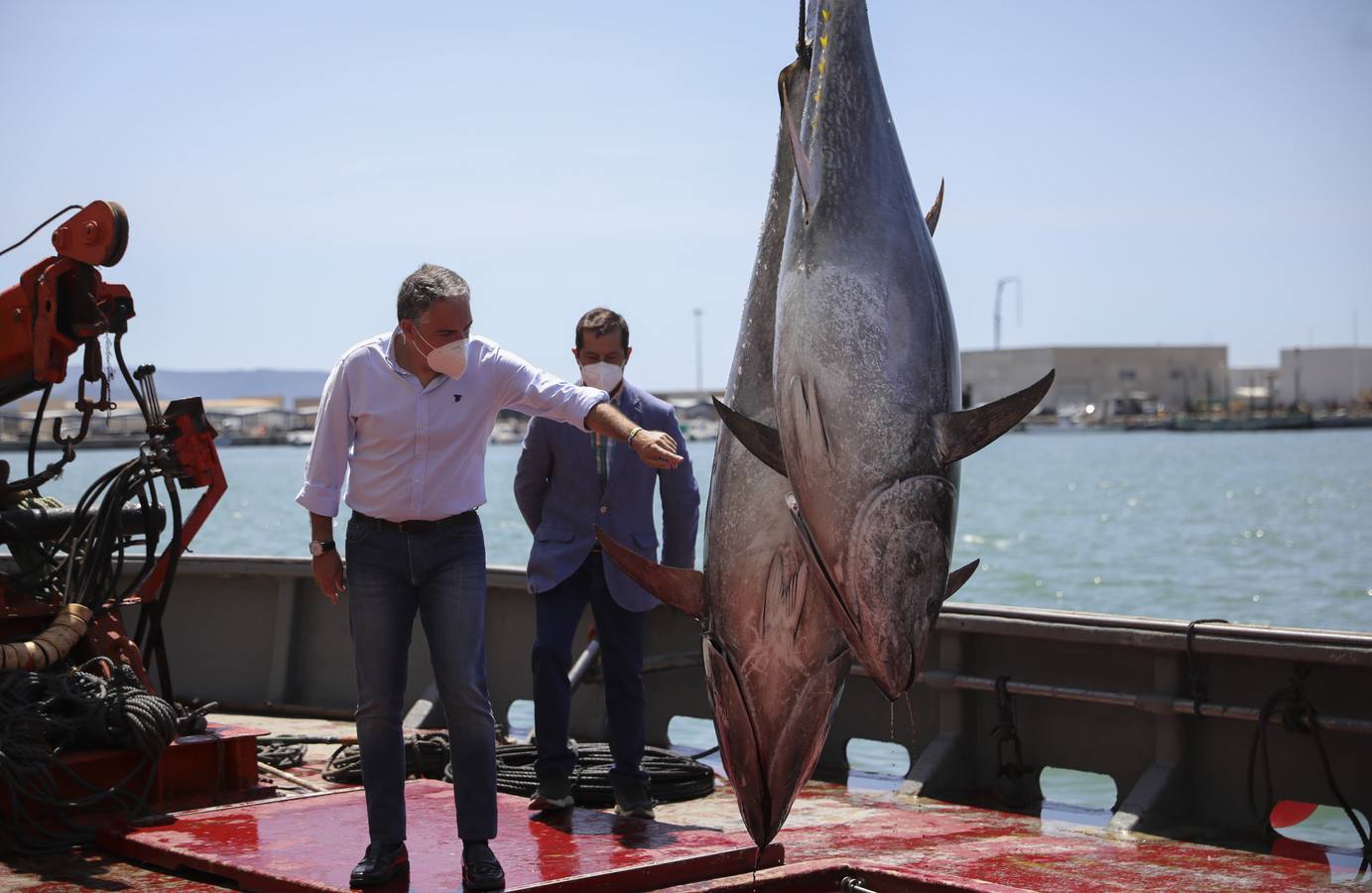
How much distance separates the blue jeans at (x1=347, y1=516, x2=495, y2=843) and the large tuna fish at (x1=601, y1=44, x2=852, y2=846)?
1.19 m

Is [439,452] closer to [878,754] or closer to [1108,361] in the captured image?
[878,754]

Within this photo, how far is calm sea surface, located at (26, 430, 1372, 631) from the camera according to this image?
27.5 metres

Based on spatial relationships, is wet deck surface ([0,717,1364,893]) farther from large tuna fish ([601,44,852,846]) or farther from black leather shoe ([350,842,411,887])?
large tuna fish ([601,44,852,846])

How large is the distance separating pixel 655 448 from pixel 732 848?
132 centimetres

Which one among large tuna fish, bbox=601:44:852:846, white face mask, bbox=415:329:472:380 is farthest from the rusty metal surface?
white face mask, bbox=415:329:472:380

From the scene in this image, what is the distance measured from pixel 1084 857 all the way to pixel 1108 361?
342 feet

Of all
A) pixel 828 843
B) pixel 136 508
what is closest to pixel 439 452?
pixel 828 843

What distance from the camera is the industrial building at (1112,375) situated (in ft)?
310

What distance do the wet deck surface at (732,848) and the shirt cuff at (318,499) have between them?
0.99 meters

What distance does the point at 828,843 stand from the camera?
539 centimetres

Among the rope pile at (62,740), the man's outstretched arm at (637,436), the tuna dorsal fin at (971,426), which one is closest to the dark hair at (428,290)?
the man's outstretched arm at (637,436)

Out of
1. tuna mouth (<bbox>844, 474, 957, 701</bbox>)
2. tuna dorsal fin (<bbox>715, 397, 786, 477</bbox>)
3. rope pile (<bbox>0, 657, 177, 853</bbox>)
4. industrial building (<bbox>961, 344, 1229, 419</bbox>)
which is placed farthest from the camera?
industrial building (<bbox>961, 344, 1229, 419</bbox>)

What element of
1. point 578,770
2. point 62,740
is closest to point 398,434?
point 578,770

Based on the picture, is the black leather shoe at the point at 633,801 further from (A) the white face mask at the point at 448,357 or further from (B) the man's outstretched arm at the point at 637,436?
(A) the white face mask at the point at 448,357
